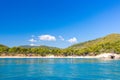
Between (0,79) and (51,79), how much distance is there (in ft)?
34.7

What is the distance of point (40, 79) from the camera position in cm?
5094

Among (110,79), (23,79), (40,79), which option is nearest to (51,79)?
(40,79)

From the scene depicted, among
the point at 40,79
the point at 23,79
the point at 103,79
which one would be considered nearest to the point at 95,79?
the point at 103,79

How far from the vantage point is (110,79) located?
A: 1976 inches

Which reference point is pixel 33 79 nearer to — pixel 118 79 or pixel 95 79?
pixel 95 79

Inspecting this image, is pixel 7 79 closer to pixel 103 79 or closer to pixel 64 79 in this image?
pixel 64 79

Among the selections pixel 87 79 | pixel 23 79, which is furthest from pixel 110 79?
pixel 23 79

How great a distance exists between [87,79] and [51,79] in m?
7.62

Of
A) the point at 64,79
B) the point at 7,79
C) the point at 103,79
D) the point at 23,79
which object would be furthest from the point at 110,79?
the point at 7,79

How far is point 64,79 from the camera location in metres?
51.2

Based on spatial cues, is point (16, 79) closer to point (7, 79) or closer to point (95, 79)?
point (7, 79)

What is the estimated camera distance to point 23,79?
165 feet

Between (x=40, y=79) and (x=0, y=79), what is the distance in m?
8.24

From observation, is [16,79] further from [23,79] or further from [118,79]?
[118,79]
